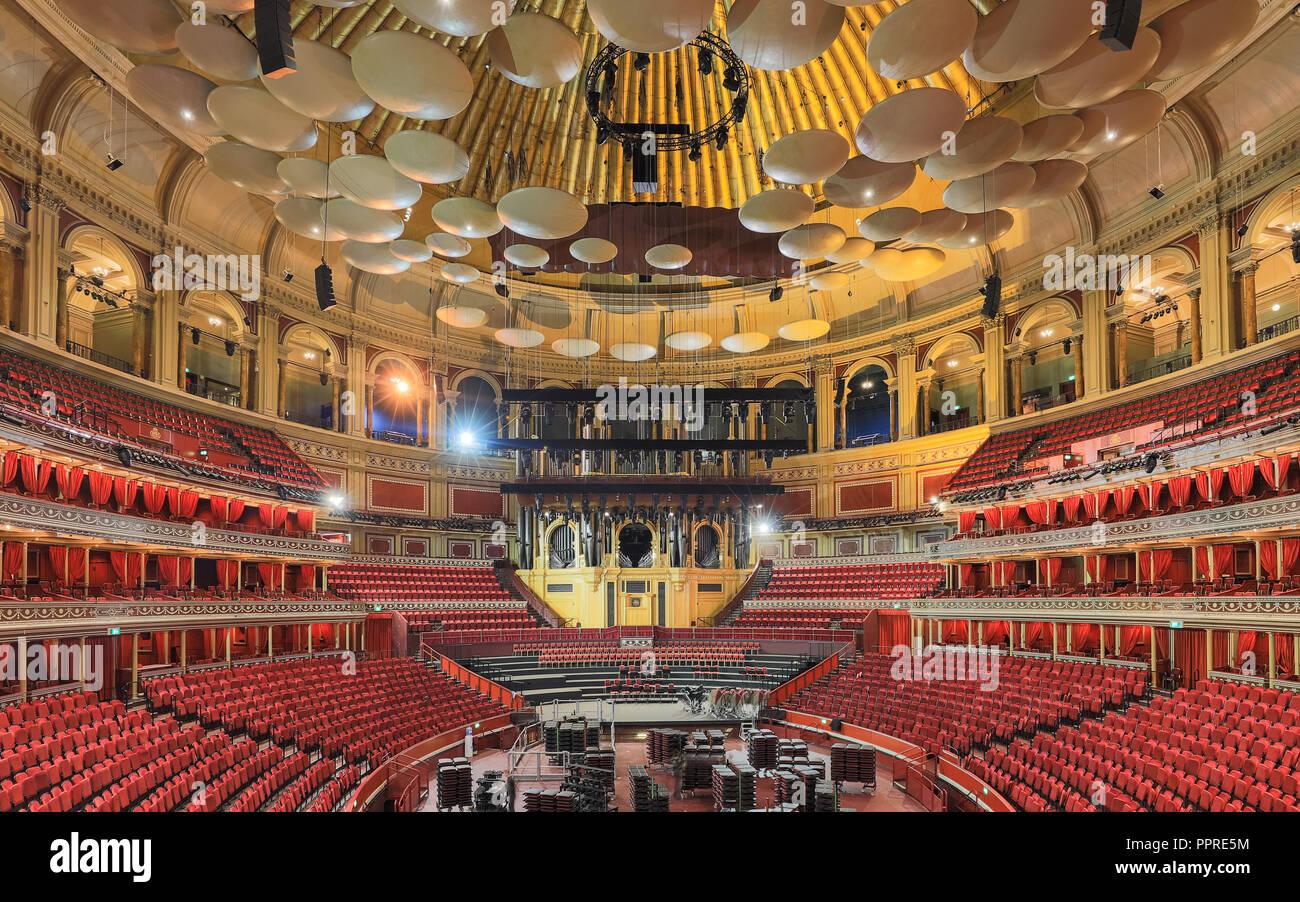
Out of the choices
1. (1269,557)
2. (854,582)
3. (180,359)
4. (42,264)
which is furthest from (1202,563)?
(42,264)

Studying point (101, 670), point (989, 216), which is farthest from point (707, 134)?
point (101, 670)

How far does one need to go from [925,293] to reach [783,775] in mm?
16690

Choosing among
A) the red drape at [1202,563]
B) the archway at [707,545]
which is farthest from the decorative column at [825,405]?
the red drape at [1202,563]

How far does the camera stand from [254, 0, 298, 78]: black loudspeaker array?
7438mm

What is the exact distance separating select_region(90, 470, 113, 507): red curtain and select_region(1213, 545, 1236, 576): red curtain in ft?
68.3

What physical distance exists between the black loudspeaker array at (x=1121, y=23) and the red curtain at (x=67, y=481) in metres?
16.6

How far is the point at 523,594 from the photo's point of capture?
24531 millimetres

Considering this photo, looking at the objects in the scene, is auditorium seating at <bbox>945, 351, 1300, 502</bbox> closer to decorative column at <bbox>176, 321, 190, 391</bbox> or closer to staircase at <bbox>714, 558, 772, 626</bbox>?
staircase at <bbox>714, 558, 772, 626</bbox>

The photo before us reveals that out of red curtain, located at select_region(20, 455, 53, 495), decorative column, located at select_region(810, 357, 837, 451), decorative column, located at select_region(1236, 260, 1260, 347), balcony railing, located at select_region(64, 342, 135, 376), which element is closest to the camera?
red curtain, located at select_region(20, 455, 53, 495)

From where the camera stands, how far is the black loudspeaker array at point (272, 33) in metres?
7.44

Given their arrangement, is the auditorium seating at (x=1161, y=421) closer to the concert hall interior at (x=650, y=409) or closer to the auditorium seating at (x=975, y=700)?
the concert hall interior at (x=650, y=409)

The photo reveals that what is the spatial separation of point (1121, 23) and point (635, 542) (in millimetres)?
21027

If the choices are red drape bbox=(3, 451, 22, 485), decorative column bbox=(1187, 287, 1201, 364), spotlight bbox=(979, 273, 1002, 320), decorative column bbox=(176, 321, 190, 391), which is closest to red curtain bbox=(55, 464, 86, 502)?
red drape bbox=(3, 451, 22, 485)

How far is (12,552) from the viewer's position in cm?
1339
